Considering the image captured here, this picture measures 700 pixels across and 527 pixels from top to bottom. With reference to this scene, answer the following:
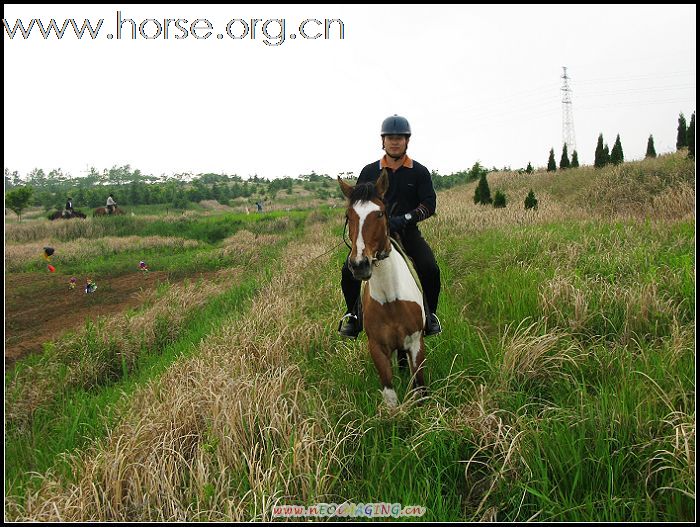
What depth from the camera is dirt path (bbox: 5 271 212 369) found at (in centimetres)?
848

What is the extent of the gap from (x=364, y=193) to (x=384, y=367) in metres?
1.60

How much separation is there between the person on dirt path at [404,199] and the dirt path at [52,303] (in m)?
7.52

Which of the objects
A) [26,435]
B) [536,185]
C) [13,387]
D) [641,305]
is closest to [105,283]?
[13,387]

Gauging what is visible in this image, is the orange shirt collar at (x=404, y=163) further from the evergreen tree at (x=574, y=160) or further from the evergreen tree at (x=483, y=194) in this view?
the evergreen tree at (x=574, y=160)

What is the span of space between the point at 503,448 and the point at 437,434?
44cm

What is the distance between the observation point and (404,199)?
12.9 ft

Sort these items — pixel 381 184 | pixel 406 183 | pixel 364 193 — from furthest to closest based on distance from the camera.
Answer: pixel 406 183
pixel 381 184
pixel 364 193

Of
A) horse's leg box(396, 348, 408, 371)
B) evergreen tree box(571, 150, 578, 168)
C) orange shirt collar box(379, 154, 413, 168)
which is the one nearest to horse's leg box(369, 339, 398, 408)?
horse's leg box(396, 348, 408, 371)

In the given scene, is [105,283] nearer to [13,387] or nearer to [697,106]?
[13,387]

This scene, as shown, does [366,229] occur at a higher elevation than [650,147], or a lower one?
lower

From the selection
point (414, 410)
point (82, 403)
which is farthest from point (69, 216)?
point (414, 410)

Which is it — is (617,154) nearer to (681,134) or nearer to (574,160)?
(681,134)

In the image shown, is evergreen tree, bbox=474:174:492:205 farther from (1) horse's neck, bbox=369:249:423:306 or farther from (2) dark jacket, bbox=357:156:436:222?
(1) horse's neck, bbox=369:249:423:306

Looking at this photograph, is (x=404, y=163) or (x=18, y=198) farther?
(x=18, y=198)
